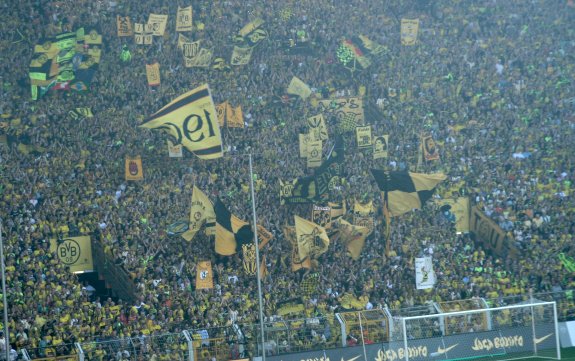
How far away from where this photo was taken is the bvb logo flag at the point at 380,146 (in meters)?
31.8

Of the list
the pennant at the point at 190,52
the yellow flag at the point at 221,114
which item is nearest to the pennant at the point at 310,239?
the yellow flag at the point at 221,114

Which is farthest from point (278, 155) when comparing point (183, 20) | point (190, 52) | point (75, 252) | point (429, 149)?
point (75, 252)

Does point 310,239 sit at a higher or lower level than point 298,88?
lower

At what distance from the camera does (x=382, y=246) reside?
28.7 meters

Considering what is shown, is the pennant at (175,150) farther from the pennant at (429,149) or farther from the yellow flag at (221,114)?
the pennant at (429,149)

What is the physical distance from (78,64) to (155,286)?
10.3 m

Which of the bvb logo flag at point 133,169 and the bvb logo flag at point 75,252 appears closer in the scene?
the bvb logo flag at point 75,252

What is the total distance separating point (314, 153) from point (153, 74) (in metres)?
6.40

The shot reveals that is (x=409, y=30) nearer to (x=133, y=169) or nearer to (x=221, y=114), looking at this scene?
(x=221, y=114)

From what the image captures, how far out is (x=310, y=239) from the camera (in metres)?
27.2

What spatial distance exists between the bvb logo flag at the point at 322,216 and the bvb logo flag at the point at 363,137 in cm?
406

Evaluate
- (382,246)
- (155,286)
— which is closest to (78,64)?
(155,286)

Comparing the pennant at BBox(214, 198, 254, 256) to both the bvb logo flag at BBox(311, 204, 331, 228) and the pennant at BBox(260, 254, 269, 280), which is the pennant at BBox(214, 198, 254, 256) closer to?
the pennant at BBox(260, 254, 269, 280)

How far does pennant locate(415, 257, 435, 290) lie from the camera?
2708cm
